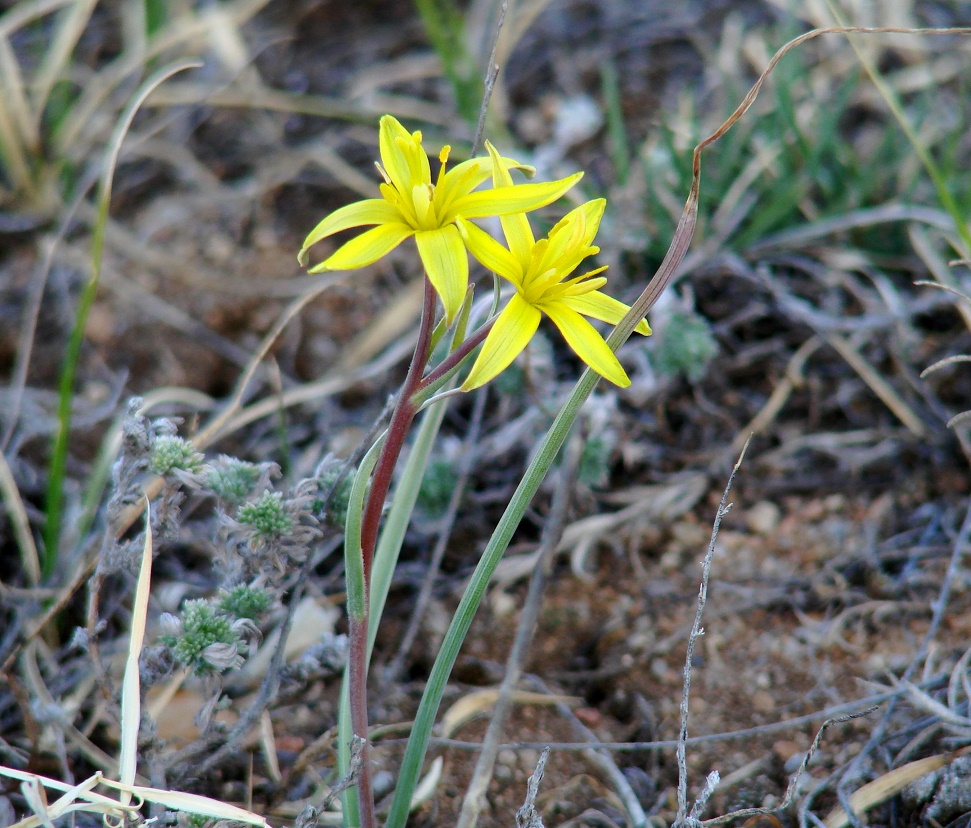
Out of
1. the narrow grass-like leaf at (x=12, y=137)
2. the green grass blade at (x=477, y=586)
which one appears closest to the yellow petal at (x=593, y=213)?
the green grass blade at (x=477, y=586)

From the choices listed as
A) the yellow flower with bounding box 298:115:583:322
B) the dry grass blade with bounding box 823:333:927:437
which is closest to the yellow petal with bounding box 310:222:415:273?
the yellow flower with bounding box 298:115:583:322

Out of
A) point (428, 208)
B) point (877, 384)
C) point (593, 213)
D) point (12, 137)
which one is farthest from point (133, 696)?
point (12, 137)

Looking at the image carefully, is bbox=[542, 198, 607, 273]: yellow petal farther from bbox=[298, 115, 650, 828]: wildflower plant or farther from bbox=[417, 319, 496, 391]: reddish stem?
bbox=[417, 319, 496, 391]: reddish stem

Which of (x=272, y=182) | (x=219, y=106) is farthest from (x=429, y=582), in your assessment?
(x=219, y=106)

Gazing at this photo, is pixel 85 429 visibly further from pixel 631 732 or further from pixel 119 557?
pixel 631 732

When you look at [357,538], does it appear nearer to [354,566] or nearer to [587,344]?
[354,566]

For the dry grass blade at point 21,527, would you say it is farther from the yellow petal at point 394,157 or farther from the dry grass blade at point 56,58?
the dry grass blade at point 56,58
